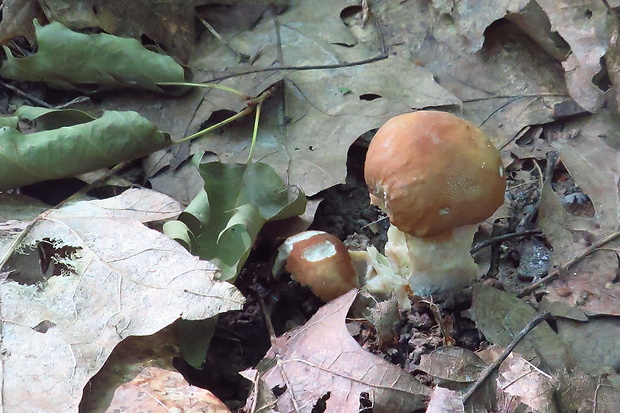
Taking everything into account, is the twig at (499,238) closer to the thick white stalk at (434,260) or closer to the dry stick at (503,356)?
the thick white stalk at (434,260)

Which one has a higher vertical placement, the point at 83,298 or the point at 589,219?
the point at 83,298

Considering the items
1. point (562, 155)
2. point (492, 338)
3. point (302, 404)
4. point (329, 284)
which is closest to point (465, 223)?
point (492, 338)

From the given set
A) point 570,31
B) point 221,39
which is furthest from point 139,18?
point 570,31

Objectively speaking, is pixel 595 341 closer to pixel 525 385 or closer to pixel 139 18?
pixel 525 385

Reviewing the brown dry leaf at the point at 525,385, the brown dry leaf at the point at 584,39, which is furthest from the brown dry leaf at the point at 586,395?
the brown dry leaf at the point at 584,39

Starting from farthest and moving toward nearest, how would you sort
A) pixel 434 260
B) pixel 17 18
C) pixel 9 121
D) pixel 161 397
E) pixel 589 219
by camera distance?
pixel 17 18 → pixel 9 121 → pixel 589 219 → pixel 434 260 → pixel 161 397

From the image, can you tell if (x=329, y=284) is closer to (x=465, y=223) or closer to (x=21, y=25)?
(x=465, y=223)
